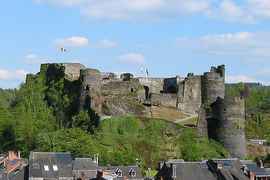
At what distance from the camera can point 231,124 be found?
81.7 meters

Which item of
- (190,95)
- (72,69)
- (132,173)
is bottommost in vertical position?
(132,173)

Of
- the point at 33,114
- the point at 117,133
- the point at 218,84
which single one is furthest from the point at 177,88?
the point at 33,114

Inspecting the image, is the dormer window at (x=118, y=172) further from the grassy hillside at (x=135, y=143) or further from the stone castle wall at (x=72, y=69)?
the stone castle wall at (x=72, y=69)

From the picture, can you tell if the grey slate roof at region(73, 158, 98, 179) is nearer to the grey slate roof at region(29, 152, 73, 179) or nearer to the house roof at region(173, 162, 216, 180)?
the grey slate roof at region(29, 152, 73, 179)

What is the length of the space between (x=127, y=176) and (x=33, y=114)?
3337cm

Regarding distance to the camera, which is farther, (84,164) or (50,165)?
(84,164)

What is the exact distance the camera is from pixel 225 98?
82125 mm

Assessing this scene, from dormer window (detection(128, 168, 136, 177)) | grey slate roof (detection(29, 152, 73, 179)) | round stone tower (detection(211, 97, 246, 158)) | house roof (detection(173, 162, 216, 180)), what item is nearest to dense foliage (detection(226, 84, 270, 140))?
round stone tower (detection(211, 97, 246, 158))

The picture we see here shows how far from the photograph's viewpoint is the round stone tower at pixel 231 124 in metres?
81.4

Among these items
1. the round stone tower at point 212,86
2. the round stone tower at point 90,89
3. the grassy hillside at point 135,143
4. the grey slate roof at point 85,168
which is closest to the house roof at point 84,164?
the grey slate roof at point 85,168

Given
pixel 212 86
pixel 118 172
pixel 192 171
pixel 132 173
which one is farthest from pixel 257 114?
pixel 192 171

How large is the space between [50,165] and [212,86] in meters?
27.6

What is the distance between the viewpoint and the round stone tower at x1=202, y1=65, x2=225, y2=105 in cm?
8506

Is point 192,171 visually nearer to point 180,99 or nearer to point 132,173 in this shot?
point 132,173
